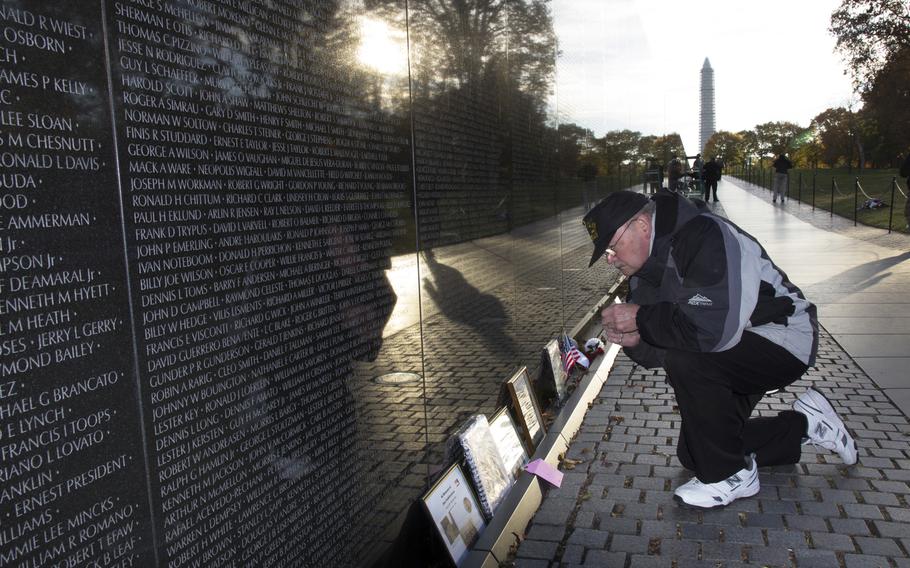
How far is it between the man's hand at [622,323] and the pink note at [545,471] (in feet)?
2.81

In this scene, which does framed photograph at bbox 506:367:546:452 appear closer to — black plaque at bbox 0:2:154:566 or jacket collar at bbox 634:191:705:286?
jacket collar at bbox 634:191:705:286

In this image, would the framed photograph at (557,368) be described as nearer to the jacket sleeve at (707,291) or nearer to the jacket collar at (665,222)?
the jacket collar at (665,222)

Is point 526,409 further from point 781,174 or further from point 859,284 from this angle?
point 781,174

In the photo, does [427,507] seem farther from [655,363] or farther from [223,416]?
[655,363]

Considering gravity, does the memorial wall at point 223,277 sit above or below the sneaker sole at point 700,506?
above

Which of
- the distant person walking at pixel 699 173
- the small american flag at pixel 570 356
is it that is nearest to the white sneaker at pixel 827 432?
the small american flag at pixel 570 356

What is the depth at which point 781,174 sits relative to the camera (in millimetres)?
35562

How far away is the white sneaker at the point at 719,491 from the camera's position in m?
4.09

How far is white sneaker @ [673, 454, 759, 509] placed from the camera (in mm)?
4090

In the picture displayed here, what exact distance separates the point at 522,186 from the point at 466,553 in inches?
124

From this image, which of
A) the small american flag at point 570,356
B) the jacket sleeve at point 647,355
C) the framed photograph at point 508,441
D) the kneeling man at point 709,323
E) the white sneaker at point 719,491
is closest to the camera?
the kneeling man at point 709,323

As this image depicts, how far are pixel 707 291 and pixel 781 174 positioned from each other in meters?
35.1

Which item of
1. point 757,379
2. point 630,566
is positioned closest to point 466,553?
point 630,566

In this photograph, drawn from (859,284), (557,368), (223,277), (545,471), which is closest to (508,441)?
(545,471)
